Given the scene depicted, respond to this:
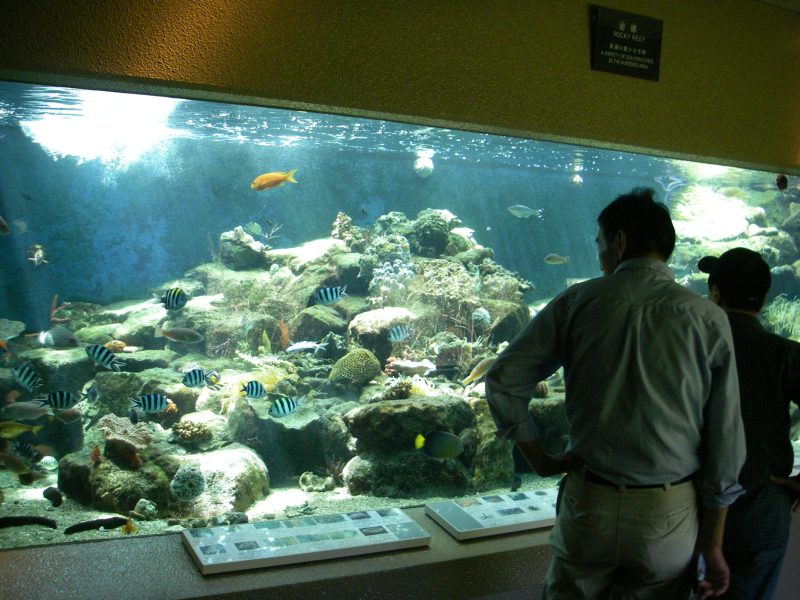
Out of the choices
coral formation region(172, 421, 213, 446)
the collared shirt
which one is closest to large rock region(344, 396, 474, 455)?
coral formation region(172, 421, 213, 446)

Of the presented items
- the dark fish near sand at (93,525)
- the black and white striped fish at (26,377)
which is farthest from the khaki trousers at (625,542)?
the black and white striped fish at (26,377)

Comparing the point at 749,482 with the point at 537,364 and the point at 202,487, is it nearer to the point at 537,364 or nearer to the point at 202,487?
the point at 537,364

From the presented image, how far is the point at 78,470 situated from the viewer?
16.4ft

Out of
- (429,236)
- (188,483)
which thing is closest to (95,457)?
(188,483)

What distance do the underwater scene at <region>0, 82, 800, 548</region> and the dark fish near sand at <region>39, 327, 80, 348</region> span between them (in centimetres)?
4

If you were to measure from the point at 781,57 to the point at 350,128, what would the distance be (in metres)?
6.01

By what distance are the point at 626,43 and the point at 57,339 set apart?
7717 mm

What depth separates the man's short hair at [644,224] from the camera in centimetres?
215

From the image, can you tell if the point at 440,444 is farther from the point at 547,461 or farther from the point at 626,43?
the point at 626,43

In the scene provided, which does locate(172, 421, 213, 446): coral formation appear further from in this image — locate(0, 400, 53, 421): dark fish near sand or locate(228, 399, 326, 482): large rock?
locate(0, 400, 53, 421): dark fish near sand

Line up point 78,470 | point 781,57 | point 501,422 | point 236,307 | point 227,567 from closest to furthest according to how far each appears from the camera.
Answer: point 501,422 → point 227,567 → point 781,57 → point 78,470 → point 236,307

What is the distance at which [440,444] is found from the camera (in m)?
5.16

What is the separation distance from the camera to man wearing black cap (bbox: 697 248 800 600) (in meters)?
2.44

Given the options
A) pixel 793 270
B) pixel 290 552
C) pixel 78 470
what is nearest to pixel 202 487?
pixel 78 470
